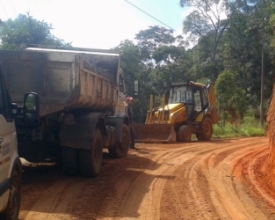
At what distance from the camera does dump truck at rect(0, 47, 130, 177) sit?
31.7 ft

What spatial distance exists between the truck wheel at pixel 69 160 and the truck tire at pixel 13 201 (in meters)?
3.42

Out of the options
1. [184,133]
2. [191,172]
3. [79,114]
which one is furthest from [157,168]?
[184,133]

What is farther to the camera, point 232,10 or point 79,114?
point 232,10

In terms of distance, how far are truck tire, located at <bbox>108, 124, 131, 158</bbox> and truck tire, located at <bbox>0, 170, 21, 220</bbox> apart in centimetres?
730

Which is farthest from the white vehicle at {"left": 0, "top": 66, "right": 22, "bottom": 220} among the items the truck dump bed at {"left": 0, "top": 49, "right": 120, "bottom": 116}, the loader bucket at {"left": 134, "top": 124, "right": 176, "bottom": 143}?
the loader bucket at {"left": 134, "top": 124, "right": 176, "bottom": 143}

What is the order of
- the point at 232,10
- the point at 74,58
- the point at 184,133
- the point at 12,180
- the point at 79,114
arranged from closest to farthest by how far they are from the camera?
the point at 12,180 → the point at 74,58 → the point at 79,114 → the point at 184,133 → the point at 232,10

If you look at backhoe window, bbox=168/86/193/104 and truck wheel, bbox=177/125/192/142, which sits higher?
backhoe window, bbox=168/86/193/104

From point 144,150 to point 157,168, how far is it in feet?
14.8

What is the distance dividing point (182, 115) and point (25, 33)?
9.31 meters

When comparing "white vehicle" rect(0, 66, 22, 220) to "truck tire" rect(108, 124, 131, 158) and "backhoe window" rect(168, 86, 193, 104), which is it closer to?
"truck tire" rect(108, 124, 131, 158)

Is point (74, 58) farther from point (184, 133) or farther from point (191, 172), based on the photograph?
point (184, 133)

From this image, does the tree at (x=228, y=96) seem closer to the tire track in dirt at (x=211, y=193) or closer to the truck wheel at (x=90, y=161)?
the tire track in dirt at (x=211, y=193)

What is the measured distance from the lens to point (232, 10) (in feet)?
149

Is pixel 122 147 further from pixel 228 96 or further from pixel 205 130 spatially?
pixel 228 96
